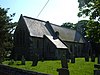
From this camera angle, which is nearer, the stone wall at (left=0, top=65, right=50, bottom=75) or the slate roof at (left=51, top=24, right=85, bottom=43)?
the stone wall at (left=0, top=65, right=50, bottom=75)

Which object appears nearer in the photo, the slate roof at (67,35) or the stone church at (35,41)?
the stone church at (35,41)

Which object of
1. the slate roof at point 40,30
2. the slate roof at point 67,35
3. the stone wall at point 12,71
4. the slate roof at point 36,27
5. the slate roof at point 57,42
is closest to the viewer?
the stone wall at point 12,71

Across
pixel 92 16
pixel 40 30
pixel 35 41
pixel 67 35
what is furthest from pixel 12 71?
pixel 67 35

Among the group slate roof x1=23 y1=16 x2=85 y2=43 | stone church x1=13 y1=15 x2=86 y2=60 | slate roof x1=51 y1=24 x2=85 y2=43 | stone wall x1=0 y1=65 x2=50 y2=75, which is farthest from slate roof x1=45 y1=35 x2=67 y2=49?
stone wall x1=0 y1=65 x2=50 y2=75

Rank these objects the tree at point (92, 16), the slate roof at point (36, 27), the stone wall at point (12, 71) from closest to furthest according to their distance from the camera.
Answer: the stone wall at point (12, 71), the tree at point (92, 16), the slate roof at point (36, 27)

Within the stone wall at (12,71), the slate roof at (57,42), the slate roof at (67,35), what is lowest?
the stone wall at (12,71)

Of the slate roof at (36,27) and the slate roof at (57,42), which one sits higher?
the slate roof at (36,27)

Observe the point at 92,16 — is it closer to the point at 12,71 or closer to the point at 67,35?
the point at 12,71

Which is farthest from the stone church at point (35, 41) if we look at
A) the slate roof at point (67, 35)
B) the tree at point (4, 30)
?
the tree at point (4, 30)

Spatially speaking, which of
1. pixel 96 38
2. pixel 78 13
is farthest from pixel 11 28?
pixel 96 38

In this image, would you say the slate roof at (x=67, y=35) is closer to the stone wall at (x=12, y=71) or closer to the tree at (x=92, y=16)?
the tree at (x=92, y=16)

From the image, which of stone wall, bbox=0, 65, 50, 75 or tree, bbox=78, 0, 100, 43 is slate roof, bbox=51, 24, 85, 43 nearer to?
tree, bbox=78, 0, 100, 43

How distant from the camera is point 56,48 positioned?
4372cm

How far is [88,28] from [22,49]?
2199 cm
